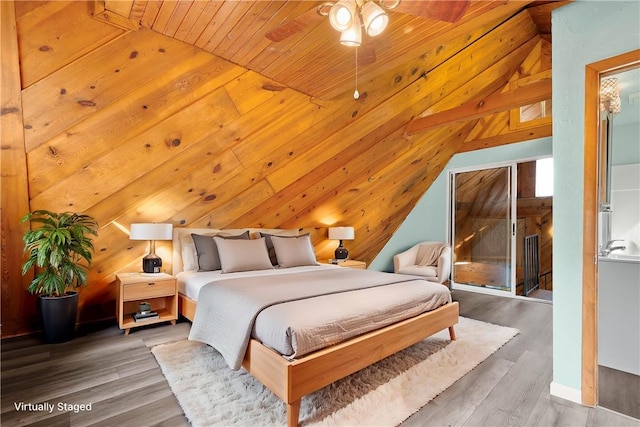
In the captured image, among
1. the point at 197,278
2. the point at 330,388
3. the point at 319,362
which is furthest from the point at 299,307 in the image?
the point at 197,278

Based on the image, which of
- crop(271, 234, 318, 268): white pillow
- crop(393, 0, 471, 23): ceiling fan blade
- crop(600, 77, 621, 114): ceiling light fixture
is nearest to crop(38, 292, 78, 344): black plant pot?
crop(271, 234, 318, 268): white pillow

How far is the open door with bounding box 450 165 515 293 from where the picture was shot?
15.8ft

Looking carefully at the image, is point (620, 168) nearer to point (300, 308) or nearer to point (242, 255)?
point (300, 308)

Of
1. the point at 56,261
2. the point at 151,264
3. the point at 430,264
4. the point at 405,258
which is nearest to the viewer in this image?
the point at 56,261

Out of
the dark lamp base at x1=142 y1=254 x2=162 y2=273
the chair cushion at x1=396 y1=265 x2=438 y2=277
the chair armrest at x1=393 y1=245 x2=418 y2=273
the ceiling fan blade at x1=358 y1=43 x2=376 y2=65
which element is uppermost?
the ceiling fan blade at x1=358 y1=43 x2=376 y2=65

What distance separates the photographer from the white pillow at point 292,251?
3.62 meters

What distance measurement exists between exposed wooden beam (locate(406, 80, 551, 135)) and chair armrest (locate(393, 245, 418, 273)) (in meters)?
2.10

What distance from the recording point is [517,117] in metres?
4.77

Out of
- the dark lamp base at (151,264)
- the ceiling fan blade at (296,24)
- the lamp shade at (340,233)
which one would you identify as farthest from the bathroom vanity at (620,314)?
the dark lamp base at (151,264)

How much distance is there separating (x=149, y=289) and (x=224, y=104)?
1912mm

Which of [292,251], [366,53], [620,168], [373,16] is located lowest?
[292,251]

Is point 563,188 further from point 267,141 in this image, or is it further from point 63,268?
point 63,268

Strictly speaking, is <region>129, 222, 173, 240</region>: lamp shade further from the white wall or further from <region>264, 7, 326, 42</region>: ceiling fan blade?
the white wall

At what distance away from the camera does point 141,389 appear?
195cm
